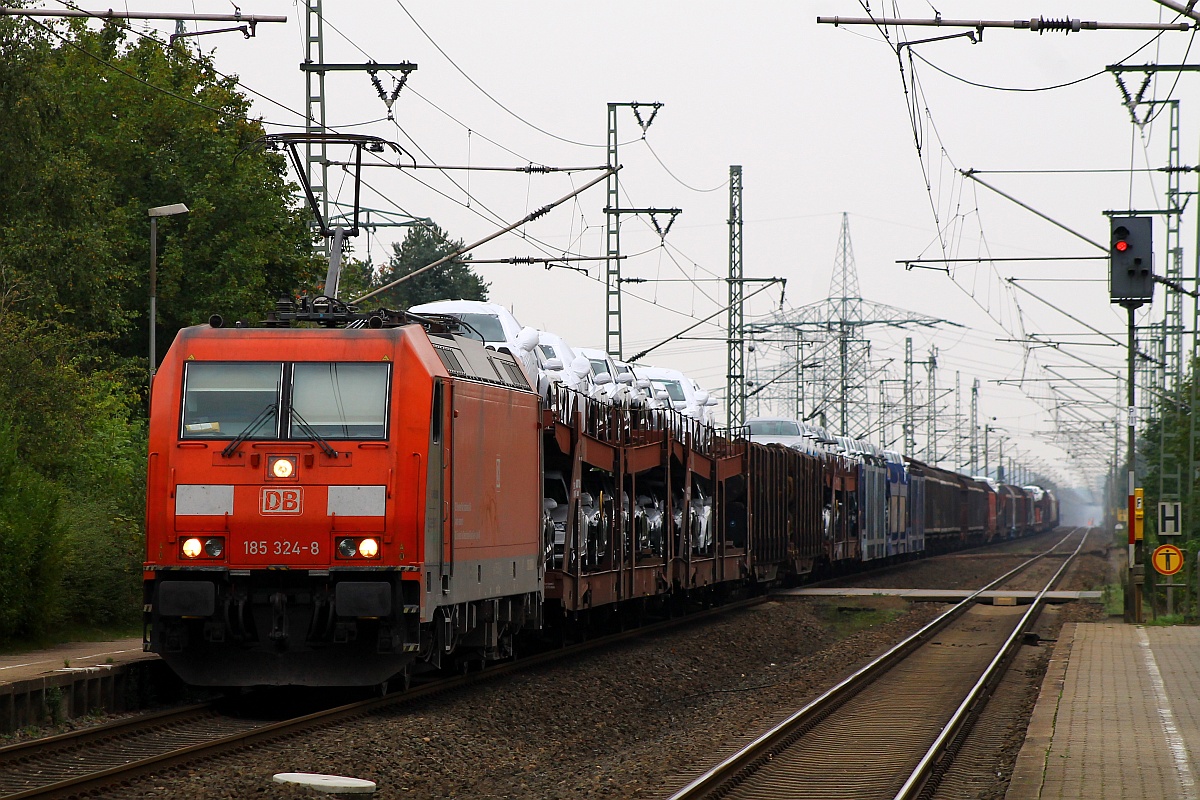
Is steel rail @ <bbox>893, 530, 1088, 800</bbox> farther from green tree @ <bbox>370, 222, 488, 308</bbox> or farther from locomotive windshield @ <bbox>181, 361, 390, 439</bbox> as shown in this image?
green tree @ <bbox>370, 222, 488, 308</bbox>

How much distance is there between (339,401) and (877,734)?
18.7ft

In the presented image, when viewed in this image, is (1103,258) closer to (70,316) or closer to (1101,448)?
(70,316)

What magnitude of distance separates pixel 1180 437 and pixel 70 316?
2223 cm

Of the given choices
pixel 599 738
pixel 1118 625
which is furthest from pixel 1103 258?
pixel 599 738

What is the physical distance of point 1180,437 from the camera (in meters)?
30.9

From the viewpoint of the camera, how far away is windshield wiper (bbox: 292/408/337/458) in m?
13.2

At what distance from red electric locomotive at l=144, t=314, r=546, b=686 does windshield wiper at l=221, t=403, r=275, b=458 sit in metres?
0.02

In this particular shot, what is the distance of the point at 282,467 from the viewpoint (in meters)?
13.3

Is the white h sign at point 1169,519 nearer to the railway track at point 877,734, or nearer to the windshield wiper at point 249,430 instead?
the railway track at point 877,734

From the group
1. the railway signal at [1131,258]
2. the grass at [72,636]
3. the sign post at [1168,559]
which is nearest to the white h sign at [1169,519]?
the sign post at [1168,559]

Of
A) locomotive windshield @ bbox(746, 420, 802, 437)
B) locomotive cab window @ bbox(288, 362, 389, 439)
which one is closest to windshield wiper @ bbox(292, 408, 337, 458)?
locomotive cab window @ bbox(288, 362, 389, 439)

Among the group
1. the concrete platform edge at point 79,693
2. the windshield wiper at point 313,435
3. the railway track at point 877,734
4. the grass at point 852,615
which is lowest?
the grass at point 852,615

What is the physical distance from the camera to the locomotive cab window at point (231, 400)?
13453mm

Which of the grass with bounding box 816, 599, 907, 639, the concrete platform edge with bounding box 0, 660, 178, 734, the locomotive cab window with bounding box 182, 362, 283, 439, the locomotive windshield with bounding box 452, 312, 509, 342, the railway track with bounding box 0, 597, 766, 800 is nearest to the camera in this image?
the railway track with bounding box 0, 597, 766, 800
